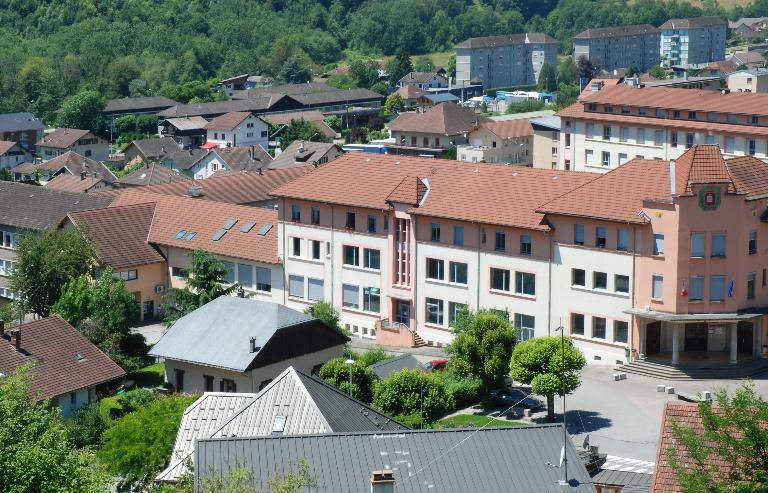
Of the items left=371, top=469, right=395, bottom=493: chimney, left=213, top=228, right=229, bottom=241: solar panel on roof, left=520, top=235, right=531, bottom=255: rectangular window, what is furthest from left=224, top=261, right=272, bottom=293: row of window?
left=371, top=469, right=395, bottom=493: chimney

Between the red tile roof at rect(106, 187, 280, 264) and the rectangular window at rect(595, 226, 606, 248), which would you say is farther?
the red tile roof at rect(106, 187, 280, 264)

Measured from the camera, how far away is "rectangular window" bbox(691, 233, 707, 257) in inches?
2058

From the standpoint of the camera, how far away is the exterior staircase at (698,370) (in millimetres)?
51812

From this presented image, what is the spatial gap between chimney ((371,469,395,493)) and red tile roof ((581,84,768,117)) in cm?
6439

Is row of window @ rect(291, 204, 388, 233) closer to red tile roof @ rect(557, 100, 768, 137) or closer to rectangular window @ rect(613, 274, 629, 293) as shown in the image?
rectangular window @ rect(613, 274, 629, 293)

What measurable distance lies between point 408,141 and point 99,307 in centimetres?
6166

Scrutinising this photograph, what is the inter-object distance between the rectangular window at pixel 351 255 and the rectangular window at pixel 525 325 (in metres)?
8.06

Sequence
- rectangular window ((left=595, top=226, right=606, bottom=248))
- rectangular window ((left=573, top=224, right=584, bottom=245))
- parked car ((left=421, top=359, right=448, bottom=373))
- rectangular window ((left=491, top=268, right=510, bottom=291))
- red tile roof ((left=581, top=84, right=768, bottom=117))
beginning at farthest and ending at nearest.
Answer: red tile roof ((left=581, top=84, right=768, bottom=117)) < rectangular window ((left=491, top=268, right=510, bottom=291)) < rectangular window ((left=573, top=224, right=584, bottom=245)) < rectangular window ((left=595, top=226, right=606, bottom=248)) < parked car ((left=421, top=359, right=448, bottom=373))

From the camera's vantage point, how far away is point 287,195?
204 ft

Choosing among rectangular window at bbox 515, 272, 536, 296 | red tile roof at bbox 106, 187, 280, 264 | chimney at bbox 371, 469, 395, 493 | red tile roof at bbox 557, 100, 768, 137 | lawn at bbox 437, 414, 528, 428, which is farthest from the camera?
red tile roof at bbox 557, 100, 768, 137

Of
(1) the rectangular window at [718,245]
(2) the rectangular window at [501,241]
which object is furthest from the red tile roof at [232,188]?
(1) the rectangular window at [718,245]

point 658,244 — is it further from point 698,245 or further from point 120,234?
point 120,234

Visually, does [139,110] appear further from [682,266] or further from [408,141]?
[682,266]

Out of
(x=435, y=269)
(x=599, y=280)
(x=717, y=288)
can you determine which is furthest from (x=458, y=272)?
(x=717, y=288)
